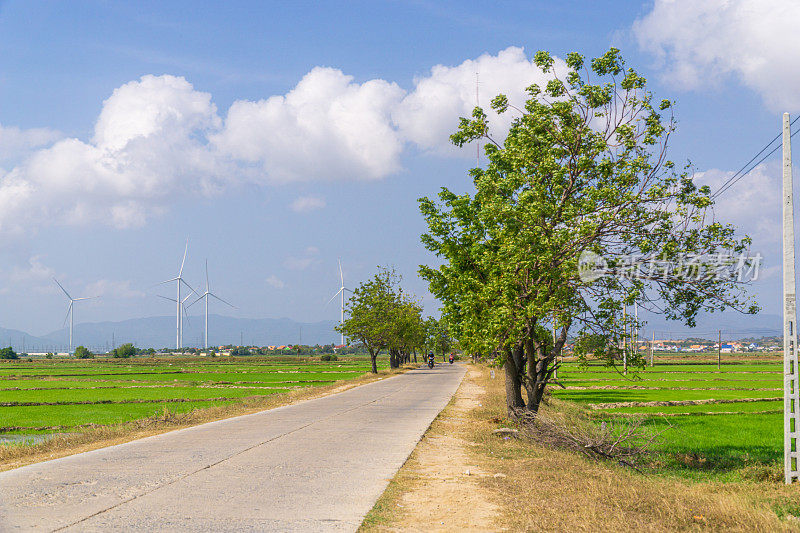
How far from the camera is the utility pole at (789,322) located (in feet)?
38.7

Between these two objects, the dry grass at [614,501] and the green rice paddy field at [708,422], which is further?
the green rice paddy field at [708,422]

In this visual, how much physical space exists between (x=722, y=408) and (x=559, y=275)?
2223 centimetres

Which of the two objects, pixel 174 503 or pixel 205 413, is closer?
pixel 174 503

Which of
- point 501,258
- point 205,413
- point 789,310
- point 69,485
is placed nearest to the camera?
point 69,485

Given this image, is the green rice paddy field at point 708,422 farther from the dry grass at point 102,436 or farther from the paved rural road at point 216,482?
the dry grass at point 102,436

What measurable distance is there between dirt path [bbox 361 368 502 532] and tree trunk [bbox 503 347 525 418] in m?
5.31

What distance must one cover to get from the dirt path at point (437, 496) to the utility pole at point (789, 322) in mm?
5276

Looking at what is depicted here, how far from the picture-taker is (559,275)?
16359 mm

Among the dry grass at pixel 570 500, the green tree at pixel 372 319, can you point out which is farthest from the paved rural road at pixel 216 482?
the green tree at pixel 372 319

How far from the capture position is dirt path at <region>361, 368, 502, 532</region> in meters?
8.40

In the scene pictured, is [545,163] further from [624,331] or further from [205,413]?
[205,413]

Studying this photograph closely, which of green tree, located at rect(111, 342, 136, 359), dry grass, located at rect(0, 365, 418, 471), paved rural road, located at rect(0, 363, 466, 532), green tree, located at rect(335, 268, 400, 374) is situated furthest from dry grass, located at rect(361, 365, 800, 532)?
green tree, located at rect(111, 342, 136, 359)

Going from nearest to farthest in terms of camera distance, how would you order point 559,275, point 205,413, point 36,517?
point 36,517, point 559,275, point 205,413

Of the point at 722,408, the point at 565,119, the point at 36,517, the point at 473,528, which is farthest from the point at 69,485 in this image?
the point at 722,408
